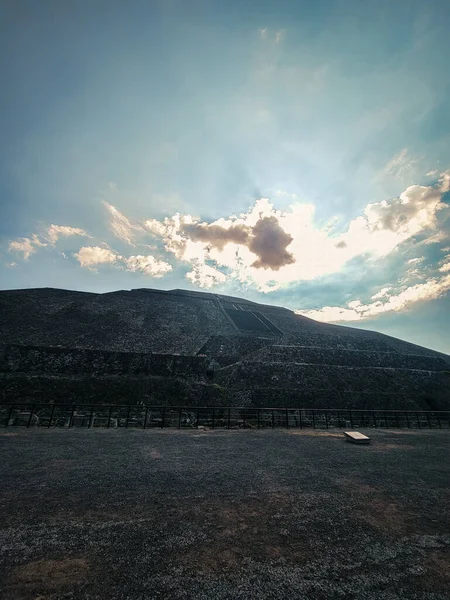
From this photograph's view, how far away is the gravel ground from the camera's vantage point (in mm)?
3229

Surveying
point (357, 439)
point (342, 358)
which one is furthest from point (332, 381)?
point (357, 439)

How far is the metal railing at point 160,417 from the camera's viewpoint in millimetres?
13445

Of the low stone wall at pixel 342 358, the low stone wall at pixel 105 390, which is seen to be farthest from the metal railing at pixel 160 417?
the low stone wall at pixel 342 358

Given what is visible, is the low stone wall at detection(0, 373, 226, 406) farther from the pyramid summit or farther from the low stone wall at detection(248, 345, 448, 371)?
the low stone wall at detection(248, 345, 448, 371)

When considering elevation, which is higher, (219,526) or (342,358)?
(342,358)

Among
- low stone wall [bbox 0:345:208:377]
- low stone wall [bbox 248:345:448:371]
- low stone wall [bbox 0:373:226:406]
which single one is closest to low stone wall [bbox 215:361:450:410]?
low stone wall [bbox 248:345:448:371]

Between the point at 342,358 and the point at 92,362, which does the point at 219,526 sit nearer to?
the point at 92,362

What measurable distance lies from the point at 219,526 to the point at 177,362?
19199 mm

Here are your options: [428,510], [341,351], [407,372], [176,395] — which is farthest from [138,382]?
[407,372]

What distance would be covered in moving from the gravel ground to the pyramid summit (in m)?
10.3

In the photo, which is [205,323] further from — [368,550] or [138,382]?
[368,550]

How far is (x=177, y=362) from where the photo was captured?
23.1 meters

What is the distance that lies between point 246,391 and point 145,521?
53.1ft

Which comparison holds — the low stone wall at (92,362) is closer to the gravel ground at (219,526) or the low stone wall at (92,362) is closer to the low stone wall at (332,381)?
the low stone wall at (332,381)
